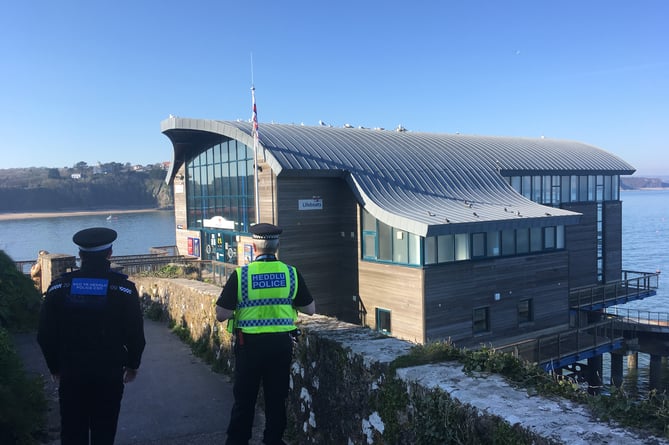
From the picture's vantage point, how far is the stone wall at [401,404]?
9.57ft

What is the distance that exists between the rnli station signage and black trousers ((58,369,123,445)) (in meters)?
18.1

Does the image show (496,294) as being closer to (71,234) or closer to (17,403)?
(17,403)

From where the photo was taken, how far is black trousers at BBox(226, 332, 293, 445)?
452cm

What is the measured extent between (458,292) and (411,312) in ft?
6.60

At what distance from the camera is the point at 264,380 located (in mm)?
4625

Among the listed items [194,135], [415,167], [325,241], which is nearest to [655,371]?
[415,167]

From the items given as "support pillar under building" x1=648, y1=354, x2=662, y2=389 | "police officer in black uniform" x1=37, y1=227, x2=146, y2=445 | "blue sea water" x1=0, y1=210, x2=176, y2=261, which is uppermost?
"police officer in black uniform" x1=37, y1=227, x2=146, y2=445

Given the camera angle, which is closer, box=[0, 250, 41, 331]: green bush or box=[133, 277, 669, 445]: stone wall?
box=[133, 277, 669, 445]: stone wall

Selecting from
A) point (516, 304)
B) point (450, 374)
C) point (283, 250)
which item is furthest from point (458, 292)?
point (450, 374)

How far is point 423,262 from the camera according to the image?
790 inches

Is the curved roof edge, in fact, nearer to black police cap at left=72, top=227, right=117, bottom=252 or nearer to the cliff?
black police cap at left=72, top=227, right=117, bottom=252

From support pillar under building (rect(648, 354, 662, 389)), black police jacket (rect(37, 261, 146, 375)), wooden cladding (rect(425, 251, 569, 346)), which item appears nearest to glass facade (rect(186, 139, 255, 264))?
wooden cladding (rect(425, 251, 569, 346))

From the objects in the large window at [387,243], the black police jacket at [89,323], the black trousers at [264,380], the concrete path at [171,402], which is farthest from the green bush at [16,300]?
the large window at [387,243]

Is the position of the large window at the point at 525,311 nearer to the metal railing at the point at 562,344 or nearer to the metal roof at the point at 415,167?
the metal railing at the point at 562,344
